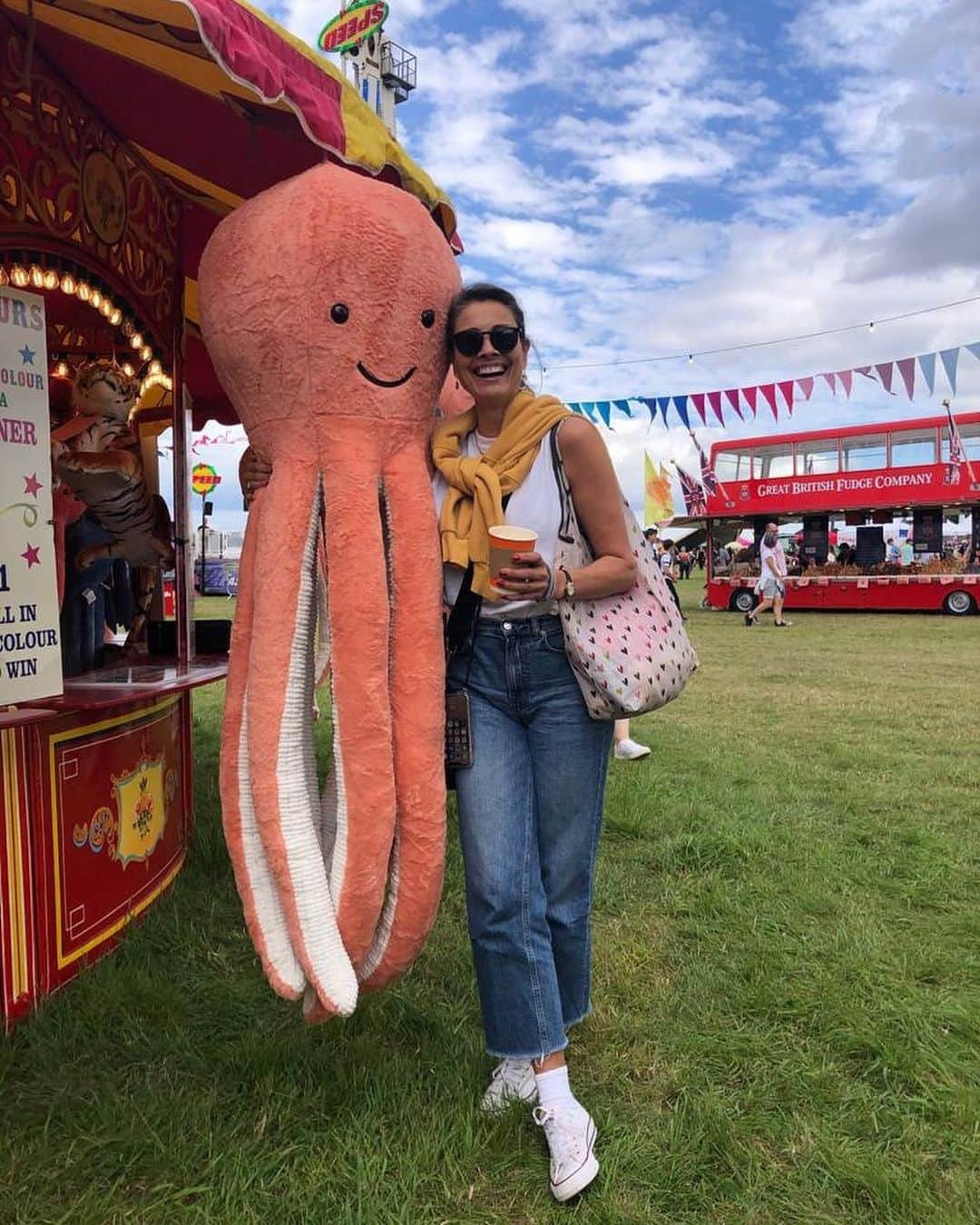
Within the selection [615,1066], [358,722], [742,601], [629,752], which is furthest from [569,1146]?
[742,601]

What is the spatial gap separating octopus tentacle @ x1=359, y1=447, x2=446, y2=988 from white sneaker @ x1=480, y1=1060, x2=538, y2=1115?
468mm

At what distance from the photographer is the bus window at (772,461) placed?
1878 centimetres

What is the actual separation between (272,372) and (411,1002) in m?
1.82

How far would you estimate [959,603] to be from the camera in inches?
645

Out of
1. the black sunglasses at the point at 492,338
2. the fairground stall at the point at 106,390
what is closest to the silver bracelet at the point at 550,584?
the black sunglasses at the point at 492,338

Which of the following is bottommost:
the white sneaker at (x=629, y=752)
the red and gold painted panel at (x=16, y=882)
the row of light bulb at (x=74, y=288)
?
the white sneaker at (x=629, y=752)

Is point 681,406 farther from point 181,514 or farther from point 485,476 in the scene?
point 485,476

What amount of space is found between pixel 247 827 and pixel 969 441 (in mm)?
17600

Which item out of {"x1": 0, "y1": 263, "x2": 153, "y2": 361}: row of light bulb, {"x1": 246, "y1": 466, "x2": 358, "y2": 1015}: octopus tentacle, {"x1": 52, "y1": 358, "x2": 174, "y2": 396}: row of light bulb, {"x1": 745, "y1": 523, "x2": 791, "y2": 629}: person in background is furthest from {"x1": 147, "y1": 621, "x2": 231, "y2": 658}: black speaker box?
{"x1": 745, "y1": 523, "x2": 791, "y2": 629}: person in background

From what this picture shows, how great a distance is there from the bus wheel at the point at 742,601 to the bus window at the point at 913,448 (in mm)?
3518

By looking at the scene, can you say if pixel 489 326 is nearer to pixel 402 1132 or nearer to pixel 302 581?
pixel 302 581

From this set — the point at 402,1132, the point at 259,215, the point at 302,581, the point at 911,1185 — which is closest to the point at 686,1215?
the point at 911,1185

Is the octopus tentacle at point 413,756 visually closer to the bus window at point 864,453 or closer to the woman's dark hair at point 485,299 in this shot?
the woman's dark hair at point 485,299

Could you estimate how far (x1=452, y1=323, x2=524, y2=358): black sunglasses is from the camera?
2.03 meters
